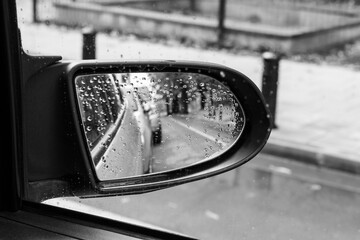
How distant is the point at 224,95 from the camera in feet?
5.20

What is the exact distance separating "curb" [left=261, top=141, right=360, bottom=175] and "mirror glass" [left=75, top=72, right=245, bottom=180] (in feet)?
11.3

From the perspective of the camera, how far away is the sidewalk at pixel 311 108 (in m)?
4.90

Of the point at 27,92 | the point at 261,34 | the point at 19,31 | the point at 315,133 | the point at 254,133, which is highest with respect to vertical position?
the point at 19,31

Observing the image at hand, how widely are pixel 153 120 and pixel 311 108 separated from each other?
16.1ft

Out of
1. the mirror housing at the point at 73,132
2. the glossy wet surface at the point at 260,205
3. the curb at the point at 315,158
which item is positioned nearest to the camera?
the mirror housing at the point at 73,132

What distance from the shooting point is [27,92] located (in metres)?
1.35

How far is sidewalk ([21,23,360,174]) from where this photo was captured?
4.90 m

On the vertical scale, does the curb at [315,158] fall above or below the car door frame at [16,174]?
below

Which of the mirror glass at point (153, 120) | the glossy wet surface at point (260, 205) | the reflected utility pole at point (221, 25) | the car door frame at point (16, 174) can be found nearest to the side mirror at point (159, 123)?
the mirror glass at point (153, 120)

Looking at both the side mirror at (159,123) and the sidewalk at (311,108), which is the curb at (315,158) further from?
the side mirror at (159,123)

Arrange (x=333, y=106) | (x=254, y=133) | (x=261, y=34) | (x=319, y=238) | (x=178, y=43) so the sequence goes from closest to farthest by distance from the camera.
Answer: (x=254, y=133) < (x=319, y=238) < (x=178, y=43) < (x=333, y=106) < (x=261, y=34)

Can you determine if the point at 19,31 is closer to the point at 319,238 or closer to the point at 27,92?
the point at 27,92

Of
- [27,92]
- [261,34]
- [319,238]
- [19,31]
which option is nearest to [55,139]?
[27,92]

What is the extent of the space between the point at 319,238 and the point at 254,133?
2.11 metres
